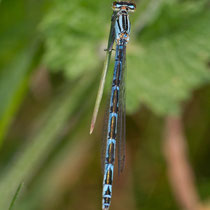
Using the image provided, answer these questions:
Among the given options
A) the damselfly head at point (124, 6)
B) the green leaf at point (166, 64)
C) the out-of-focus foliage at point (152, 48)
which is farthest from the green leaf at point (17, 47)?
the damselfly head at point (124, 6)

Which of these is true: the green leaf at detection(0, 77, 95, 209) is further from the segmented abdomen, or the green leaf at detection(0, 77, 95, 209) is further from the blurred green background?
the segmented abdomen

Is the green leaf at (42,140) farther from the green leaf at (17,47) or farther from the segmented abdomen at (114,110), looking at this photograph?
the segmented abdomen at (114,110)

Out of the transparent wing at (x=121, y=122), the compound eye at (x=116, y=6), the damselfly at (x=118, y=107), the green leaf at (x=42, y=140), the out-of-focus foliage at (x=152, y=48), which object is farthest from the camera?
the out-of-focus foliage at (x=152, y=48)

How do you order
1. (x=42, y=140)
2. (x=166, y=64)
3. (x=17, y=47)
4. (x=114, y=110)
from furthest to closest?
(x=17, y=47)
(x=166, y=64)
(x=42, y=140)
(x=114, y=110)

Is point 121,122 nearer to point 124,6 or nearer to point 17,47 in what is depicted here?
point 124,6

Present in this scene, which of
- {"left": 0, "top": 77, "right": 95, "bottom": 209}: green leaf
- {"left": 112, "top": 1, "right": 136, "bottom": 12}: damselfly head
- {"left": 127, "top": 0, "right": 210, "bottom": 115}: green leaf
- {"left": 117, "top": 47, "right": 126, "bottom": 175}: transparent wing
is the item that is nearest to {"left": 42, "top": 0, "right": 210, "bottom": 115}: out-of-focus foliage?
{"left": 127, "top": 0, "right": 210, "bottom": 115}: green leaf

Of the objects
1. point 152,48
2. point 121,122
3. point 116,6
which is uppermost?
point 152,48

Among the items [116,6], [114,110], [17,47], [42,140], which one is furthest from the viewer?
[17,47]

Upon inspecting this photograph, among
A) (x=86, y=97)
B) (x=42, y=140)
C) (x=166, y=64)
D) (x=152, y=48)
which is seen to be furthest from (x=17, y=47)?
(x=166, y=64)
